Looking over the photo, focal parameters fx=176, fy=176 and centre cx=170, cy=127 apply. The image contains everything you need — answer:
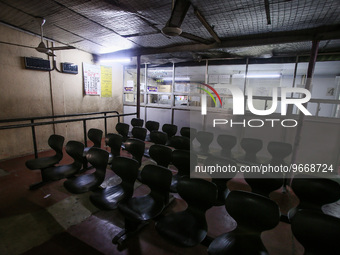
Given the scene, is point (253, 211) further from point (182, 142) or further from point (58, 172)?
point (58, 172)

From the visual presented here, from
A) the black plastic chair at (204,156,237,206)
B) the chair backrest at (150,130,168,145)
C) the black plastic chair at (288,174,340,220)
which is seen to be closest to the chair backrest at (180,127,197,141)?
the chair backrest at (150,130,168,145)

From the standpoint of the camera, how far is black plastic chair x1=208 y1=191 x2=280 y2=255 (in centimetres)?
142

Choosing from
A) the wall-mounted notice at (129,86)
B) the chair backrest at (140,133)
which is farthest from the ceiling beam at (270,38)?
the wall-mounted notice at (129,86)

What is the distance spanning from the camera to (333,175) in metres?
3.73

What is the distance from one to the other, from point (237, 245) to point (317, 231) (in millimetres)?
593

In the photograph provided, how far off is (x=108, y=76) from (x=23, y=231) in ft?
16.3

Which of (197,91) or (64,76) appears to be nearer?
(64,76)

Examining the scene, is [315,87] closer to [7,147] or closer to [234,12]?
[234,12]

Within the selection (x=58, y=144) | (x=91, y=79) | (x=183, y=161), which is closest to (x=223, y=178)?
(x=183, y=161)

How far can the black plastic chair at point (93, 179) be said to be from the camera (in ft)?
7.29

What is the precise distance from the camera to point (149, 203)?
1.97m

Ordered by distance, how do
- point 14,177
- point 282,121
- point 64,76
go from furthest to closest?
point 64,76 < point 282,121 < point 14,177

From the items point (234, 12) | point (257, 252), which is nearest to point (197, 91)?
point (234, 12)

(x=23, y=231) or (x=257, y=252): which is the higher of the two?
(x=257, y=252)
